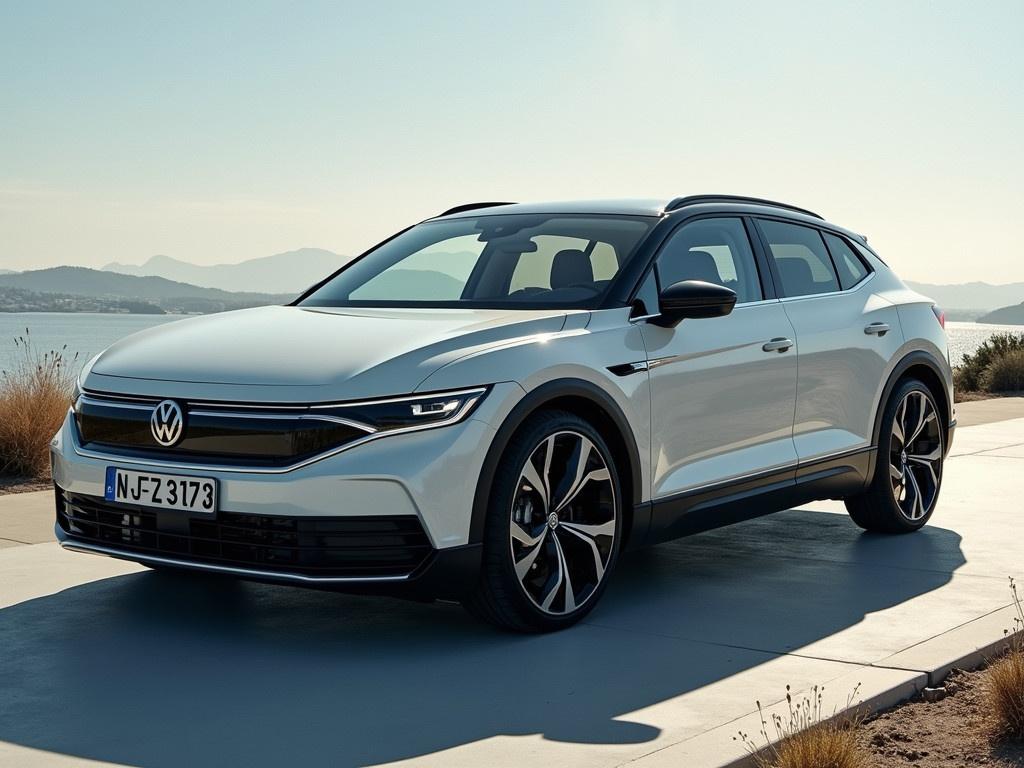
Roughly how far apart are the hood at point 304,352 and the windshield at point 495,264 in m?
0.32

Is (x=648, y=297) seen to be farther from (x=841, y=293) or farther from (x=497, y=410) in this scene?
(x=841, y=293)

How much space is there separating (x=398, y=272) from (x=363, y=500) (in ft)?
6.93

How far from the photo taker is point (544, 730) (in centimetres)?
410

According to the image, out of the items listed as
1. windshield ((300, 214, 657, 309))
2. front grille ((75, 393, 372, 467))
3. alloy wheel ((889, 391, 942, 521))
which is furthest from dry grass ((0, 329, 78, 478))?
alloy wheel ((889, 391, 942, 521))

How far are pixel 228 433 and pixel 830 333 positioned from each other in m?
3.24

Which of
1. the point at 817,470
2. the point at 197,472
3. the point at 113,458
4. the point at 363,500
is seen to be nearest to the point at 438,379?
the point at 363,500

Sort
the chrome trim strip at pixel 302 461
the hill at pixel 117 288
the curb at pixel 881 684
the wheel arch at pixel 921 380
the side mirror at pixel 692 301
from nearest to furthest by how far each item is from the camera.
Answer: the curb at pixel 881 684 < the chrome trim strip at pixel 302 461 < the side mirror at pixel 692 301 < the wheel arch at pixel 921 380 < the hill at pixel 117 288

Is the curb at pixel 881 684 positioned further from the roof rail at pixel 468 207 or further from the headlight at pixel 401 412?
the roof rail at pixel 468 207

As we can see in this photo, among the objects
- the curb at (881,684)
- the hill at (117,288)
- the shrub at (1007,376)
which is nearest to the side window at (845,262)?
the curb at (881,684)

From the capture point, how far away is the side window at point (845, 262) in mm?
7258

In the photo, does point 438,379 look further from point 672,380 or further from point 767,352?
point 767,352

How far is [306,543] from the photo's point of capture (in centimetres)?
475

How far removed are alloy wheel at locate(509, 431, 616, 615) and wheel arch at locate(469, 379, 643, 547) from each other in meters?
0.14

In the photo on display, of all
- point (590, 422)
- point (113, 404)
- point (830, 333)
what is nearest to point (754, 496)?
point (830, 333)
